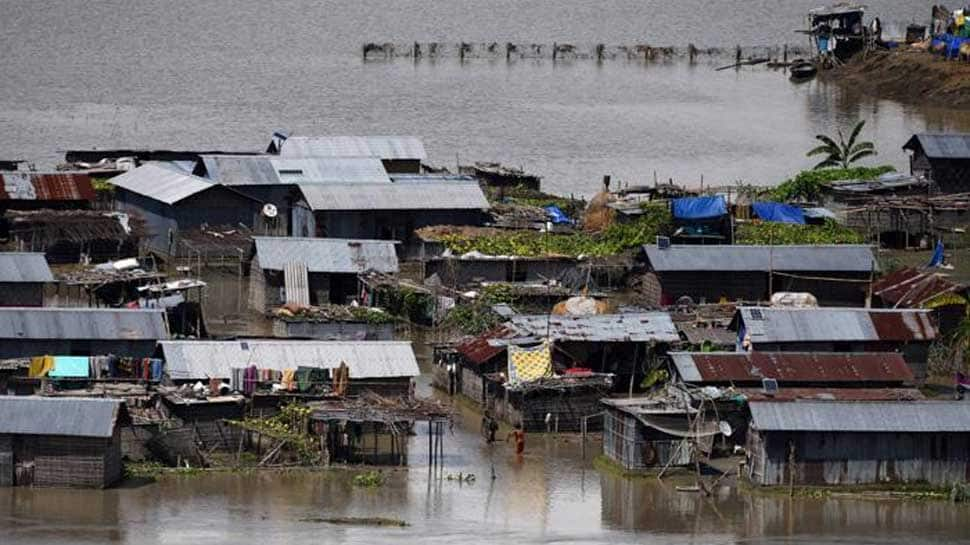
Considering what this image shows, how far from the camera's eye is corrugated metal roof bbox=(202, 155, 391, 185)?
4959cm

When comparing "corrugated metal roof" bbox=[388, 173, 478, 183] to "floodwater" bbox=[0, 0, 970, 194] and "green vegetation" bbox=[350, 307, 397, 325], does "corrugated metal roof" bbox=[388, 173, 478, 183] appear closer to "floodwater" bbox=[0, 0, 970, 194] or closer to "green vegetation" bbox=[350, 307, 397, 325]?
"floodwater" bbox=[0, 0, 970, 194]

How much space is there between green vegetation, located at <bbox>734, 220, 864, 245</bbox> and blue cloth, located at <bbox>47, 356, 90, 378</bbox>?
1687cm

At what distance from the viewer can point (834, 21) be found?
84.9m

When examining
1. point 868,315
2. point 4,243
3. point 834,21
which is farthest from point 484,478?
point 834,21

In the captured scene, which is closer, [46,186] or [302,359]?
[302,359]

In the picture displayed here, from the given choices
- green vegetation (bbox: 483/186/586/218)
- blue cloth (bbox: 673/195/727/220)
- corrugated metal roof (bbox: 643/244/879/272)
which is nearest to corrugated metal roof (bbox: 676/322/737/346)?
corrugated metal roof (bbox: 643/244/879/272)

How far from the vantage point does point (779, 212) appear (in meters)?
49.5

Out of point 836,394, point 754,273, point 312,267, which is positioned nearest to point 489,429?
point 836,394

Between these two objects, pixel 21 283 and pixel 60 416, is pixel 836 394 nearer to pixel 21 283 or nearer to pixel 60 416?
pixel 60 416

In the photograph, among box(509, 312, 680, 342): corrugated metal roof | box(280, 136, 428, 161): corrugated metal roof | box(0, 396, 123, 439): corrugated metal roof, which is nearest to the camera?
box(0, 396, 123, 439): corrugated metal roof

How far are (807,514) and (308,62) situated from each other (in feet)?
204

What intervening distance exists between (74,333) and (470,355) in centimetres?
654

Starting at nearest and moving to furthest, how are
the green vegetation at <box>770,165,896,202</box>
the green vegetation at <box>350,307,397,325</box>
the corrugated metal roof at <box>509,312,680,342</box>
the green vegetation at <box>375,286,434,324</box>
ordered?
the corrugated metal roof at <box>509,312,680,342</box> → the green vegetation at <box>350,307,397,325</box> → the green vegetation at <box>375,286,434,324</box> → the green vegetation at <box>770,165,896,202</box>

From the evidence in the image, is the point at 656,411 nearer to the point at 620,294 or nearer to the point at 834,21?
the point at 620,294
